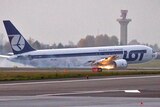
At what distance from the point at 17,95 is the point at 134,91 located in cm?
689

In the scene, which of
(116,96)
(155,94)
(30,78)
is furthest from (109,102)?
(30,78)

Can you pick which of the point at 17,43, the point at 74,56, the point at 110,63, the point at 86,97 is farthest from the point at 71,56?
the point at 86,97

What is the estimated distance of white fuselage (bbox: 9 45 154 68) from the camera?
81062 mm

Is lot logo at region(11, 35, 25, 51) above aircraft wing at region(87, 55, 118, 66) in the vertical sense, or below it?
above

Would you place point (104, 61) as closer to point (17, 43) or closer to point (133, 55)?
point (133, 55)

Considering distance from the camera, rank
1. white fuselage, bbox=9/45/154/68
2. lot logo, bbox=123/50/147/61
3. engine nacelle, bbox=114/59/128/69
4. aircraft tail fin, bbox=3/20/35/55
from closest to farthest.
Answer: engine nacelle, bbox=114/59/128/69 < aircraft tail fin, bbox=3/20/35/55 < white fuselage, bbox=9/45/154/68 < lot logo, bbox=123/50/147/61

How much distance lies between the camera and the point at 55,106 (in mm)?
22406

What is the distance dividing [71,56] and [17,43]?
840 cm

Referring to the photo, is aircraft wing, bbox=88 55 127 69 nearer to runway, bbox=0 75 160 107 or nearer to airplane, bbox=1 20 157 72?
airplane, bbox=1 20 157 72

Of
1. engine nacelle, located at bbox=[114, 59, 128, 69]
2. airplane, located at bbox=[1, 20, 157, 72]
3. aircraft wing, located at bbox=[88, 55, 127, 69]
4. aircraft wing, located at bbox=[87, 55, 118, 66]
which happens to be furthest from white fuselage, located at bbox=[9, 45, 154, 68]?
engine nacelle, located at bbox=[114, 59, 128, 69]

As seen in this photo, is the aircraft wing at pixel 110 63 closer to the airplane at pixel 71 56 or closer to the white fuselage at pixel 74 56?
the airplane at pixel 71 56

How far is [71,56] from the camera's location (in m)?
81.6

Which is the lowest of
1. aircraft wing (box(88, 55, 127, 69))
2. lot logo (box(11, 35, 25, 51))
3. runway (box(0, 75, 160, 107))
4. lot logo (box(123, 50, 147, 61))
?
aircraft wing (box(88, 55, 127, 69))

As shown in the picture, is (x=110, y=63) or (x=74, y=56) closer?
(x=110, y=63)
